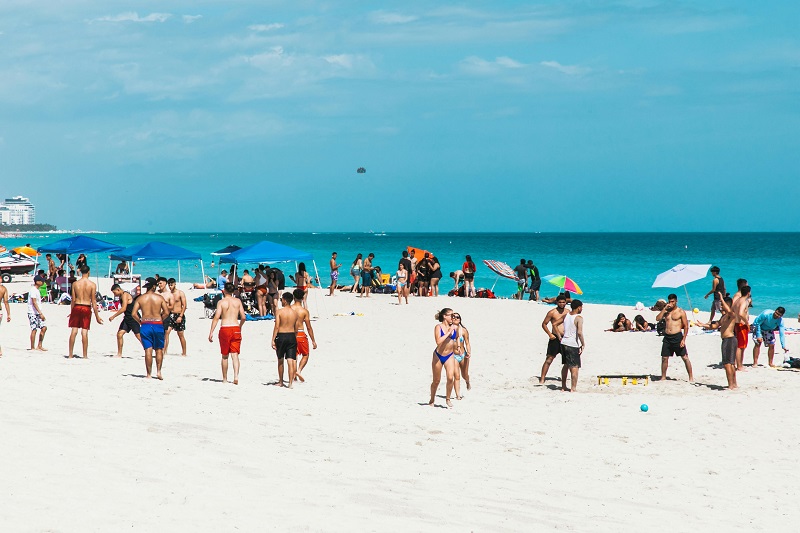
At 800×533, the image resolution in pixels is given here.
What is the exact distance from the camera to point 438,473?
23.3 feet

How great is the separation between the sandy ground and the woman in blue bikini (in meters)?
0.39

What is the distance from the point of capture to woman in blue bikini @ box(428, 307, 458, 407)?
9.82 meters

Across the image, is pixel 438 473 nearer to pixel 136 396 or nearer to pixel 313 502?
pixel 313 502

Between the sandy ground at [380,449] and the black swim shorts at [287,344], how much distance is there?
1.68 ft

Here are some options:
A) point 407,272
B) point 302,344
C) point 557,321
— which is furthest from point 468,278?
point 302,344

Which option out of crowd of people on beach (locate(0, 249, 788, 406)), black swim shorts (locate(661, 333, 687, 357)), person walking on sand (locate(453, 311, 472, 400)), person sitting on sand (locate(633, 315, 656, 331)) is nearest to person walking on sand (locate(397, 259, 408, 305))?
person sitting on sand (locate(633, 315, 656, 331))

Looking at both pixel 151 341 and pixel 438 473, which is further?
pixel 151 341

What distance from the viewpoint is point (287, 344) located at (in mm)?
10781

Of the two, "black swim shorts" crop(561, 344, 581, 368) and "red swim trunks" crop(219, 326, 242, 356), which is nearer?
"red swim trunks" crop(219, 326, 242, 356)

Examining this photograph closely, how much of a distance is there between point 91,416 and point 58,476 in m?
2.06

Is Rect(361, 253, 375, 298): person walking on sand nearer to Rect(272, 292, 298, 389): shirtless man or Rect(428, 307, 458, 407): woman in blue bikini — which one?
Rect(272, 292, 298, 389): shirtless man

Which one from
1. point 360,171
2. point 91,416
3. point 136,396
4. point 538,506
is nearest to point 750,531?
point 538,506

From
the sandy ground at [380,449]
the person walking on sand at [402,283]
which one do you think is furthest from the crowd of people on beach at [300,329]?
the person walking on sand at [402,283]

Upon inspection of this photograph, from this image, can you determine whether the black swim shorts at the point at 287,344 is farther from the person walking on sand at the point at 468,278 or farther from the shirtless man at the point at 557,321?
the person walking on sand at the point at 468,278
